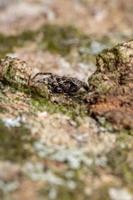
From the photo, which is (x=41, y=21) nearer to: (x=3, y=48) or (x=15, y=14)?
(x=15, y=14)

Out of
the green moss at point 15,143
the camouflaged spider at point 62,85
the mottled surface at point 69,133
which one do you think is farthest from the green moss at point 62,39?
the green moss at point 15,143

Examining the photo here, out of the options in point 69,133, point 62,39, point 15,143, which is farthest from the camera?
point 62,39

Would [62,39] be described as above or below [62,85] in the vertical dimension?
above

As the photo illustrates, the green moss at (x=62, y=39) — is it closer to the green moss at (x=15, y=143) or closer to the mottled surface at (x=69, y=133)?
the mottled surface at (x=69, y=133)

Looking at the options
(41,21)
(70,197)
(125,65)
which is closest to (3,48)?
(41,21)

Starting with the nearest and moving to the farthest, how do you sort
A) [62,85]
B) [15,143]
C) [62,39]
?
[15,143] < [62,85] < [62,39]

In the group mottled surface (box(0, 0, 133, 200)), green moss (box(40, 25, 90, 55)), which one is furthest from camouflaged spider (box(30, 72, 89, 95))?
green moss (box(40, 25, 90, 55))

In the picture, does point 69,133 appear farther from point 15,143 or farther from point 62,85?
point 62,85

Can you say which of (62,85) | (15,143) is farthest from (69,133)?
(62,85)
